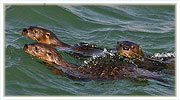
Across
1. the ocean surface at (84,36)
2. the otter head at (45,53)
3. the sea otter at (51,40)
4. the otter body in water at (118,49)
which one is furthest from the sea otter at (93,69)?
the sea otter at (51,40)

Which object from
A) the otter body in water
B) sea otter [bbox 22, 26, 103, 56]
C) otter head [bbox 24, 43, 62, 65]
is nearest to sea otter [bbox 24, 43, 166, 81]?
otter head [bbox 24, 43, 62, 65]

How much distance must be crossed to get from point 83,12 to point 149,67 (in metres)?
4.68

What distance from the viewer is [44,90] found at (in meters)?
7.39

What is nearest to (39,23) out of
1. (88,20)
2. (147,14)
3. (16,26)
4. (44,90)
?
(16,26)

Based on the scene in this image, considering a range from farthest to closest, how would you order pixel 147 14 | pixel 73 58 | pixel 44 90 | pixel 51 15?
1. pixel 147 14
2. pixel 51 15
3. pixel 73 58
4. pixel 44 90

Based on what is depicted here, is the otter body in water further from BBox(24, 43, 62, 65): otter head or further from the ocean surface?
BBox(24, 43, 62, 65): otter head

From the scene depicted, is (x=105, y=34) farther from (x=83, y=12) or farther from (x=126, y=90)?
(x=126, y=90)

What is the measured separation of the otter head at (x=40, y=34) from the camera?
9938 mm

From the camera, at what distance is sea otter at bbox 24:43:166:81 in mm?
7977

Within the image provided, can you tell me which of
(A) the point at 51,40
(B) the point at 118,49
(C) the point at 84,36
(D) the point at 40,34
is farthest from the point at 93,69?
(C) the point at 84,36

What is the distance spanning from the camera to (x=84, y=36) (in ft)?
37.2

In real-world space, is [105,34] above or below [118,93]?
above

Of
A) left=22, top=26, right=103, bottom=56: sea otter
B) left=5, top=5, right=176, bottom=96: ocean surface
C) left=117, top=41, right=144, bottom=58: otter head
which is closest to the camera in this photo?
left=5, top=5, right=176, bottom=96: ocean surface

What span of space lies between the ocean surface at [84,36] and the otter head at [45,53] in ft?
0.47
